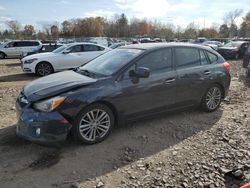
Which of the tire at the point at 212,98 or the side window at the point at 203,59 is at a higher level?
the side window at the point at 203,59

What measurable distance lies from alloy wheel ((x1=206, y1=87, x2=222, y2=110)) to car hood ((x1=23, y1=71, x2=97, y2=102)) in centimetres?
280

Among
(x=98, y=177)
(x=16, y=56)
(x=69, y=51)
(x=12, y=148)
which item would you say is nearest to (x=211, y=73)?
(x=98, y=177)

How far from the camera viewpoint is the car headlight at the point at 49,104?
12.9 feet

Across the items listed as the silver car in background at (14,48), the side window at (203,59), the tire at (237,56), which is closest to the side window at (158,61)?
the side window at (203,59)

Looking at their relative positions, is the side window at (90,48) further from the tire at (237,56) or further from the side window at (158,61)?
the tire at (237,56)

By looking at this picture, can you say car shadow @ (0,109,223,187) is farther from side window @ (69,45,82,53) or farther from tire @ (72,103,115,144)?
side window @ (69,45,82,53)

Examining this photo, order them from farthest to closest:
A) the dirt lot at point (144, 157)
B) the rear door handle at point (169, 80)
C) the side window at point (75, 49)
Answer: the side window at point (75, 49), the rear door handle at point (169, 80), the dirt lot at point (144, 157)

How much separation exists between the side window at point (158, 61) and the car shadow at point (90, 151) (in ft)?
3.02

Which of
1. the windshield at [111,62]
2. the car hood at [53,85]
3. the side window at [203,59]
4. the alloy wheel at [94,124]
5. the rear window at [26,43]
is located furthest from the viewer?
the rear window at [26,43]

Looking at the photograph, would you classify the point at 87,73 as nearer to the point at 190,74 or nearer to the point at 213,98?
the point at 190,74

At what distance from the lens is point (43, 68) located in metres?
11.7

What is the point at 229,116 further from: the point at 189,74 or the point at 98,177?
the point at 98,177

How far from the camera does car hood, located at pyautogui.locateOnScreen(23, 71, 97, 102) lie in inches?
161

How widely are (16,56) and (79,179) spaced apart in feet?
75.2
